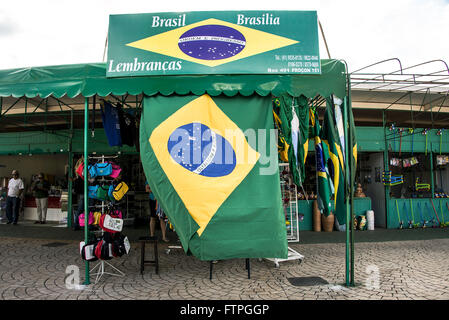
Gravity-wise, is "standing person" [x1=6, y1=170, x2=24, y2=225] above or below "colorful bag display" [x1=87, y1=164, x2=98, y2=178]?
below

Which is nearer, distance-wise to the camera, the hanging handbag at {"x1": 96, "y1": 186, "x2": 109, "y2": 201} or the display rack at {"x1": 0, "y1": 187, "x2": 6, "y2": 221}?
the hanging handbag at {"x1": 96, "y1": 186, "x2": 109, "y2": 201}

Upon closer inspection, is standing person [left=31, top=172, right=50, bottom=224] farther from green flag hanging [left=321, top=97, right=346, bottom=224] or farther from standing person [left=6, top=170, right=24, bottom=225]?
green flag hanging [left=321, top=97, right=346, bottom=224]

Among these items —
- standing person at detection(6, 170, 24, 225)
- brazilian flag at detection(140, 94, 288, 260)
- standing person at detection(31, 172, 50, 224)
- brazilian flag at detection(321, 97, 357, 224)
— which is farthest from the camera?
standing person at detection(31, 172, 50, 224)

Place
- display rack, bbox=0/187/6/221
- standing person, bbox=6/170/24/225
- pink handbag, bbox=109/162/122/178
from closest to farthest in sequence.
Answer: pink handbag, bbox=109/162/122/178 → standing person, bbox=6/170/24/225 → display rack, bbox=0/187/6/221

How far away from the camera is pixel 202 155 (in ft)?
13.0

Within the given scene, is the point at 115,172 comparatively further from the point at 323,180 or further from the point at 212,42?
the point at 323,180

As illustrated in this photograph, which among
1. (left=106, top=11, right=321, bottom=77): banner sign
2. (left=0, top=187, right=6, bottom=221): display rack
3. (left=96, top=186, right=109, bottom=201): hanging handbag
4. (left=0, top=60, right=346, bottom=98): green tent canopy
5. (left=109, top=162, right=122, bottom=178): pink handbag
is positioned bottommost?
(left=0, top=187, right=6, bottom=221): display rack

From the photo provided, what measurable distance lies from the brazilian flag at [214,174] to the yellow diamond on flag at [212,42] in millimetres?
572

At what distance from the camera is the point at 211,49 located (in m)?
4.07

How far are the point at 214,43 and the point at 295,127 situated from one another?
1.72 m

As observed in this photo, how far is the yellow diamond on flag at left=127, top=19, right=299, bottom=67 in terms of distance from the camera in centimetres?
405

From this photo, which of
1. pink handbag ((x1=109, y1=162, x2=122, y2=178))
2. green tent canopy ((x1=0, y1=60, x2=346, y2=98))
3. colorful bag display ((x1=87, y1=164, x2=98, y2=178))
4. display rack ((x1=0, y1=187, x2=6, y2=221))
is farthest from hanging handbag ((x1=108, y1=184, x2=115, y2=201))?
display rack ((x1=0, y1=187, x2=6, y2=221))
